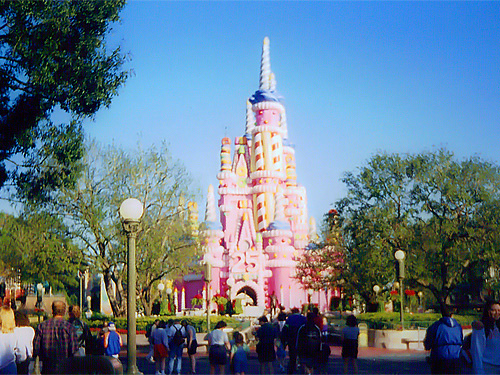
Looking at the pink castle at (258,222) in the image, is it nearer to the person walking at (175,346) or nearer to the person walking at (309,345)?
the person walking at (175,346)

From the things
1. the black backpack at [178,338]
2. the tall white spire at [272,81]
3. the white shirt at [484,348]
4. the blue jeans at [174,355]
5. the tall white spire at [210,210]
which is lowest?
the blue jeans at [174,355]

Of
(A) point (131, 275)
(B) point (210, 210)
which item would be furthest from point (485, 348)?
(B) point (210, 210)

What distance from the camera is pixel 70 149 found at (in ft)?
54.9

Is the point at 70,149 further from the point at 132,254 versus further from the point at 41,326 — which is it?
the point at 41,326

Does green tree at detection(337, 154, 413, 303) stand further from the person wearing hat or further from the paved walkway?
the person wearing hat

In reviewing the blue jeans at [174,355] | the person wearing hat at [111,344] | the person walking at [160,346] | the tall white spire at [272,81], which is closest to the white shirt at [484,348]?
the person wearing hat at [111,344]

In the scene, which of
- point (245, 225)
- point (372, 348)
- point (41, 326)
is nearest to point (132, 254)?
point (41, 326)

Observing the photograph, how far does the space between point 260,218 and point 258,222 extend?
1.78 feet

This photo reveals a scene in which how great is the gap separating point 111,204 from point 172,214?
115 inches

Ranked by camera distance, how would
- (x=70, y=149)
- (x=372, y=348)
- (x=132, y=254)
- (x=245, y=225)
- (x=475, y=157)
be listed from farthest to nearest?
(x=245, y=225), (x=475, y=157), (x=372, y=348), (x=70, y=149), (x=132, y=254)

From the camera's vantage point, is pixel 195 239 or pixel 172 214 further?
pixel 195 239

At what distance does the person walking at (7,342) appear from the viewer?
8750mm

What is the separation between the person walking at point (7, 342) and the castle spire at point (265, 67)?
6035 centimetres

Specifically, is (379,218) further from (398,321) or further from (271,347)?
(271,347)
